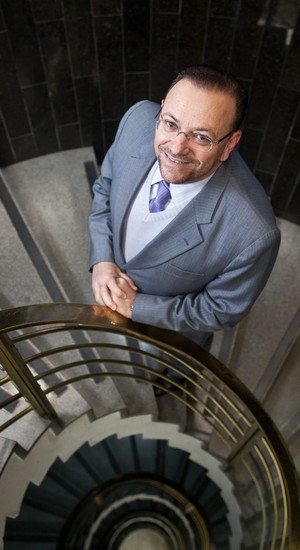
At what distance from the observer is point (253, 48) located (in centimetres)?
347

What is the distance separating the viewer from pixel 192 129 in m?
1.81

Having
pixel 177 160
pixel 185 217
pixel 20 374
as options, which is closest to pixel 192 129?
pixel 177 160

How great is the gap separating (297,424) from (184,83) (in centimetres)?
251

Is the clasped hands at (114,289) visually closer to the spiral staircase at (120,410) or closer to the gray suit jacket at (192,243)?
the gray suit jacket at (192,243)

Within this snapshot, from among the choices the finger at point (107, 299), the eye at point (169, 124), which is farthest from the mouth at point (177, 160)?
the finger at point (107, 299)

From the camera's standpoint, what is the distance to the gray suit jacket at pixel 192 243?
2.02 m

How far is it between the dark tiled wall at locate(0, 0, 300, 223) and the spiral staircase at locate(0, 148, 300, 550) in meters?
0.44

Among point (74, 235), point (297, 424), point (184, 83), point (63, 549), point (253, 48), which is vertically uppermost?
point (184, 83)

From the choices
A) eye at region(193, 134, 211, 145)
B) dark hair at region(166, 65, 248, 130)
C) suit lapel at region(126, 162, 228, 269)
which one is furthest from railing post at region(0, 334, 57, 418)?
dark hair at region(166, 65, 248, 130)

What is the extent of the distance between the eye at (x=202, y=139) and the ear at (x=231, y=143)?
97 mm

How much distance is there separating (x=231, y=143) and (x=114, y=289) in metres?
0.96

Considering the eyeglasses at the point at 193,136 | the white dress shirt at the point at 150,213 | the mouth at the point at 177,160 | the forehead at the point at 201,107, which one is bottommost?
the white dress shirt at the point at 150,213

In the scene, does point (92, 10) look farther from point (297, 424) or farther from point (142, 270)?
point (297, 424)

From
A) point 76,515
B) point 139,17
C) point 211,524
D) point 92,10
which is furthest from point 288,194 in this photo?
point 76,515
